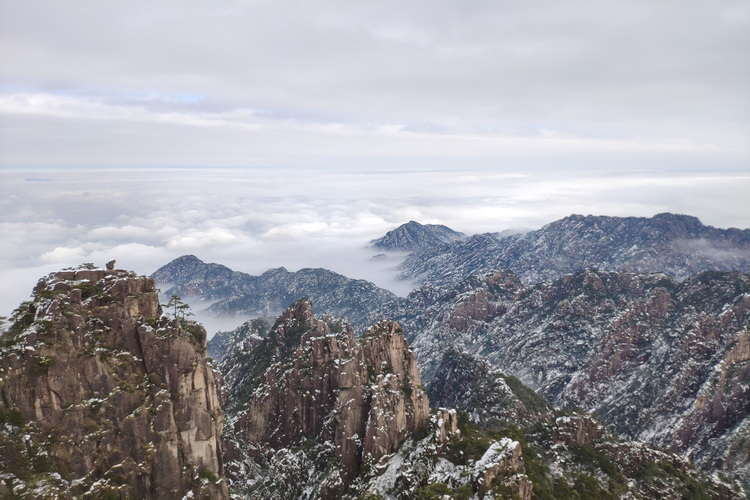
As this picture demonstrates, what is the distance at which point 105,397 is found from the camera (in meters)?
81.2

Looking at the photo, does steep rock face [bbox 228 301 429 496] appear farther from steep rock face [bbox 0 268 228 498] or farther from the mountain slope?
steep rock face [bbox 0 268 228 498]

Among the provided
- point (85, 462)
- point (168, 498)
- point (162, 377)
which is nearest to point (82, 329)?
point (162, 377)

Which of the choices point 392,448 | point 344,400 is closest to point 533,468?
point 392,448

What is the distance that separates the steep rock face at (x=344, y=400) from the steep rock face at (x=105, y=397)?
2076 inches

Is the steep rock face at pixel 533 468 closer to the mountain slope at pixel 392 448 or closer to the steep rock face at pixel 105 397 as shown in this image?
the mountain slope at pixel 392 448

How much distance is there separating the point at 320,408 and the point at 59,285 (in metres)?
101

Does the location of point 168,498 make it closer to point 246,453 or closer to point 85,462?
point 85,462

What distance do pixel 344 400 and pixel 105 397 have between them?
79.2 meters

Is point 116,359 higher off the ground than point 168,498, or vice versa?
point 116,359

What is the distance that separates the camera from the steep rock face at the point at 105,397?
74.2 meters

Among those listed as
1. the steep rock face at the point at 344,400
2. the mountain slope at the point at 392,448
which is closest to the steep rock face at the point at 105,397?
the mountain slope at the point at 392,448

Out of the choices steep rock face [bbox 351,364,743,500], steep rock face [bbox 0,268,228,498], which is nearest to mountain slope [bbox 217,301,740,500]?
steep rock face [bbox 351,364,743,500]

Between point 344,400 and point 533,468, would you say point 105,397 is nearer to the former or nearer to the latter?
point 344,400

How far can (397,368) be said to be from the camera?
527ft
